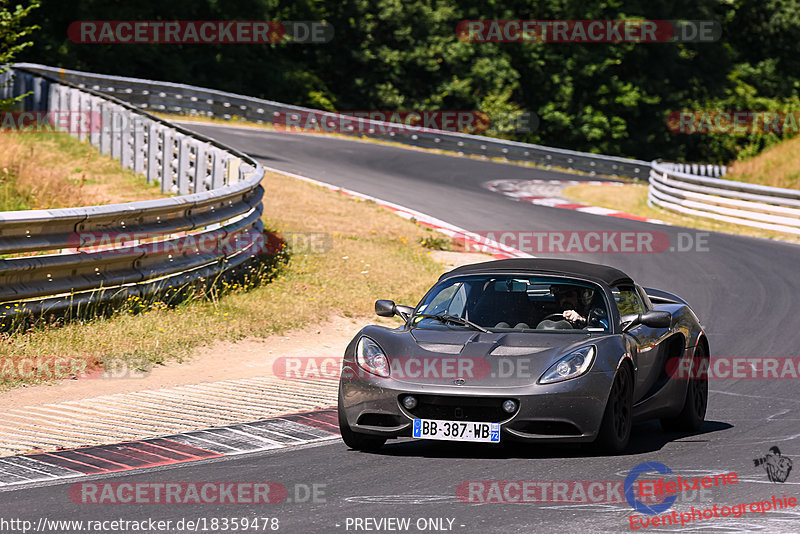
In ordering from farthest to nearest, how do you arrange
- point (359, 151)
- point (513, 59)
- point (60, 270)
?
point (513, 59) < point (359, 151) < point (60, 270)

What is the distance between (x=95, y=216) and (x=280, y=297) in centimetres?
340

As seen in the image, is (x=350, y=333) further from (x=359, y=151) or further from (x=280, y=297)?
(x=359, y=151)

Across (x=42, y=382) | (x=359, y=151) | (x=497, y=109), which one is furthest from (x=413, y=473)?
(x=497, y=109)

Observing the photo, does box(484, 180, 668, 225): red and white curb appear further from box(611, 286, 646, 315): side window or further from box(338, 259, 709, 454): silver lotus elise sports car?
box(338, 259, 709, 454): silver lotus elise sports car

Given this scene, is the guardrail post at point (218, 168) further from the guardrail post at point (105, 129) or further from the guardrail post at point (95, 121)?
the guardrail post at point (95, 121)

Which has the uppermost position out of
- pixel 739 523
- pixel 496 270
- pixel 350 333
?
pixel 496 270

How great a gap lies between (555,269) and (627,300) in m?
0.64

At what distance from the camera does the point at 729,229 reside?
973 inches

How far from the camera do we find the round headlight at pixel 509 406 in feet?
22.9

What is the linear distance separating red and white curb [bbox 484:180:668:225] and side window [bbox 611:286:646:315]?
15.7m

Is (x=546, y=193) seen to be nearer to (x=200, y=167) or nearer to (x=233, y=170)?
(x=200, y=167)

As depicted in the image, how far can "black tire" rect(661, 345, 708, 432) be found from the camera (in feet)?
27.9

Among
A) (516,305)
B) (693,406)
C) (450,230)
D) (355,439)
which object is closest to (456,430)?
(355,439)

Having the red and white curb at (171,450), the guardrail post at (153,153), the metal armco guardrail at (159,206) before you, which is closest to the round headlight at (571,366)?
the red and white curb at (171,450)
